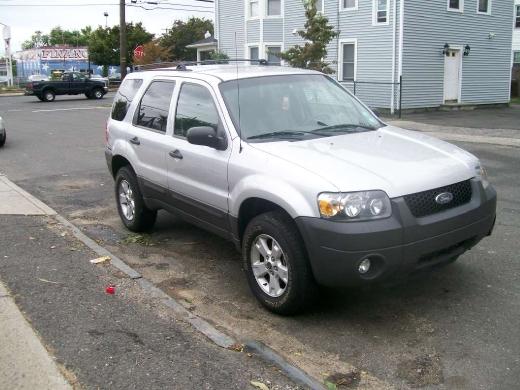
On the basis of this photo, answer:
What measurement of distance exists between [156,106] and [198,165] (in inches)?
48.8

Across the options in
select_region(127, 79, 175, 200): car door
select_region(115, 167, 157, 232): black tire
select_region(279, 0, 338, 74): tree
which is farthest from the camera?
select_region(279, 0, 338, 74): tree

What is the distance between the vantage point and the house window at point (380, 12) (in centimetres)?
2143

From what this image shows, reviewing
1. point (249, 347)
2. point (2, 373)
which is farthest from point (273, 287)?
point (2, 373)

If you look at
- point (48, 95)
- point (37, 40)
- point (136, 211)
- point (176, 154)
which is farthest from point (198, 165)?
point (37, 40)

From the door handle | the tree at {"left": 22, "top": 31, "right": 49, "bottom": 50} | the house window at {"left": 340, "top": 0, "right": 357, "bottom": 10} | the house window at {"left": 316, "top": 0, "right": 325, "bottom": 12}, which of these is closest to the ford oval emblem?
the door handle

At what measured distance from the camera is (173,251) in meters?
6.12

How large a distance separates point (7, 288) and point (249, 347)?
230 centimetres

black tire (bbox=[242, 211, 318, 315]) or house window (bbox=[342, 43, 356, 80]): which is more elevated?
house window (bbox=[342, 43, 356, 80])

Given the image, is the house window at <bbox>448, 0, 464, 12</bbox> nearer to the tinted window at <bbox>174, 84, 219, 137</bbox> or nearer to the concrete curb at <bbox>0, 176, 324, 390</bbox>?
the tinted window at <bbox>174, 84, 219, 137</bbox>

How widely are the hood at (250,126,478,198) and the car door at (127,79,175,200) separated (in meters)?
1.48

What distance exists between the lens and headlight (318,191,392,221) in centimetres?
381

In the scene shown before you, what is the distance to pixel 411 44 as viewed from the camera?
69.9 ft

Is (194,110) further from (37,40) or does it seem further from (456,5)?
(37,40)

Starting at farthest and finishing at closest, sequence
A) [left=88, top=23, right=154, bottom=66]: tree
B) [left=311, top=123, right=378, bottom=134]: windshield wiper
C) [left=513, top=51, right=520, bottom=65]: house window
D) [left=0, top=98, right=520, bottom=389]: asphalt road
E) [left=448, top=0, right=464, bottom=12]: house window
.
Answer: [left=88, top=23, right=154, bottom=66]: tree, [left=513, top=51, right=520, bottom=65]: house window, [left=448, top=0, right=464, bottom=12]: house window, [left=311, top=123, right=378, bottom=134]: windshield wiper, [left=0, top=98, right=520, bottom=389]: asphalt road
